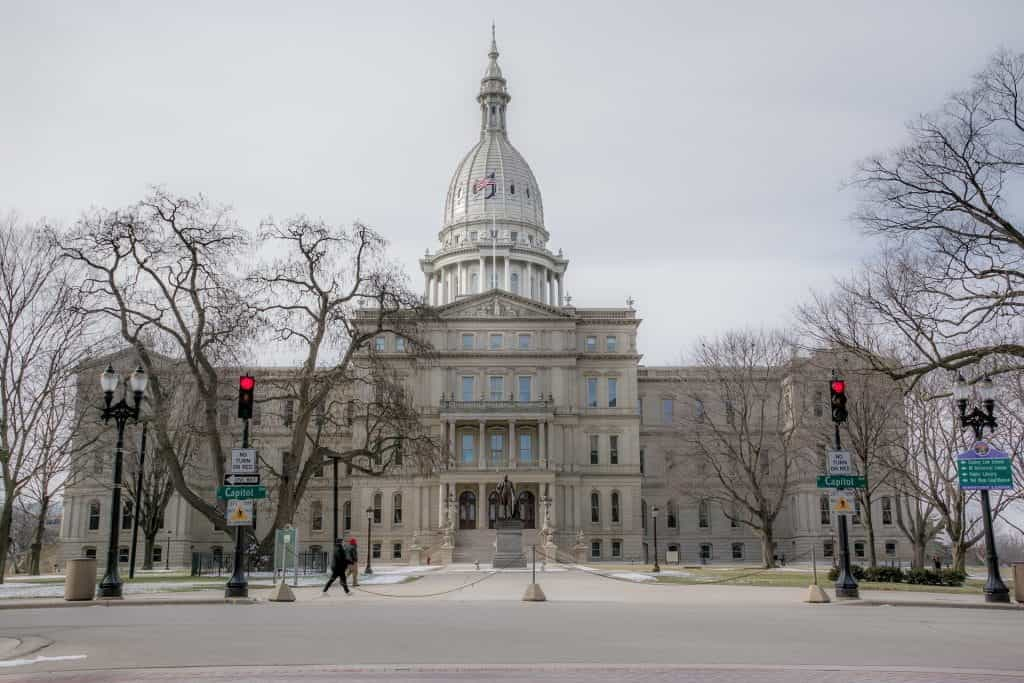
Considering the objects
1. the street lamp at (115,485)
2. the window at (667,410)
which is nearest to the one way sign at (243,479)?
the street lamp at (115,485)

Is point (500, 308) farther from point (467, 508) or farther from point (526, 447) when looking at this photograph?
point (467, 508)

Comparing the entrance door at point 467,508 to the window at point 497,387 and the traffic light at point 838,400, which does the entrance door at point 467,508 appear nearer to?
the window at point 497,387

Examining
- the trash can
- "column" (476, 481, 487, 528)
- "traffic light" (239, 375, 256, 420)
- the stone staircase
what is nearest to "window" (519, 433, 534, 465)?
"column" (476, 481, 487, 528)

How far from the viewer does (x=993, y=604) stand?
24578 mm

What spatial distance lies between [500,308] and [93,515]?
125ft

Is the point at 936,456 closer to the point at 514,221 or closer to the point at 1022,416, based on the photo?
the point at 1022,416

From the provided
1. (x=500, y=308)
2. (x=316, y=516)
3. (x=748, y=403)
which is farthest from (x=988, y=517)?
(x=316, y=516)

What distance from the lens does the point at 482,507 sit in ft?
263

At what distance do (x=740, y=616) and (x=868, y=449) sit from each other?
26.0 meters

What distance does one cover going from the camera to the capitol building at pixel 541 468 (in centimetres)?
8200

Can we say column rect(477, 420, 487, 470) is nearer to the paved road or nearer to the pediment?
the pediment

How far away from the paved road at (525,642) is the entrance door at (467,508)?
197 ft

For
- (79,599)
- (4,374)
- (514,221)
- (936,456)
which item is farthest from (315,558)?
(514,221)

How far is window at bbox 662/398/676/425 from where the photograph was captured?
307 feet
